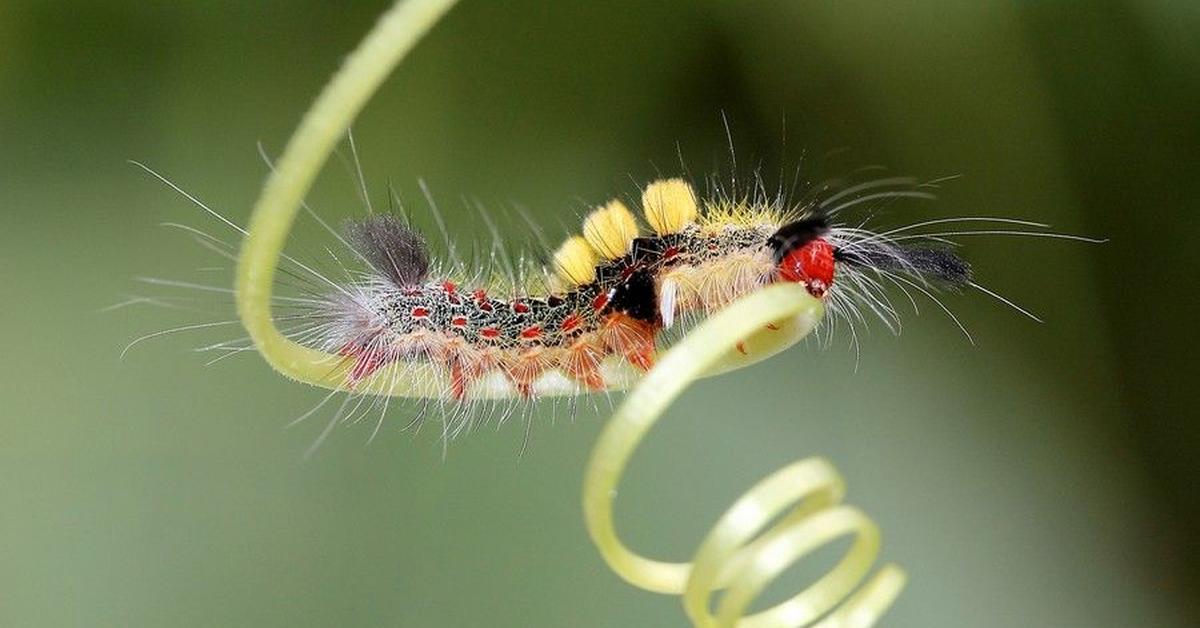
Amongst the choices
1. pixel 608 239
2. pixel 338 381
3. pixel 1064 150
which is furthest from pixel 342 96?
pixel 1064 150

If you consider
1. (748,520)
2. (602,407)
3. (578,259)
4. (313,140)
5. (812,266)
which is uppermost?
(602,407)

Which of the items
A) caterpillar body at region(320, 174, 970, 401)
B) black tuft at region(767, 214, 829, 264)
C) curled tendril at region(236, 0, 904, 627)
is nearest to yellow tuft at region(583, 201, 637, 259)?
caterpillar body at region(320, 174, 970, 401)

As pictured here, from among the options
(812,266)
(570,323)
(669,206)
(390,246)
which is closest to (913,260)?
(812,266)

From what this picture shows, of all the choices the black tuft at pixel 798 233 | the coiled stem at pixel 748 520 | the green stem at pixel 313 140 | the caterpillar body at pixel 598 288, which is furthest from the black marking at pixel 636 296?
the green stem at pixel 313 140

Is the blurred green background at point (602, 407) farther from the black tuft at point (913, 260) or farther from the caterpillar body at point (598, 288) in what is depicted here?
the black tuft at point (913, 260)

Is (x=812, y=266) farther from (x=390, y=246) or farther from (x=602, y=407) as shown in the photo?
(x=602, y=407)

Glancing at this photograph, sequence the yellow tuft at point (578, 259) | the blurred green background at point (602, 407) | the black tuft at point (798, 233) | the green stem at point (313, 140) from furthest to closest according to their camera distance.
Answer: the blurred green background at point (602, 407) < the yellow tuft at point (578, 259) < the black tuft at point (798, 233) < the green stem at point (313, 140)
